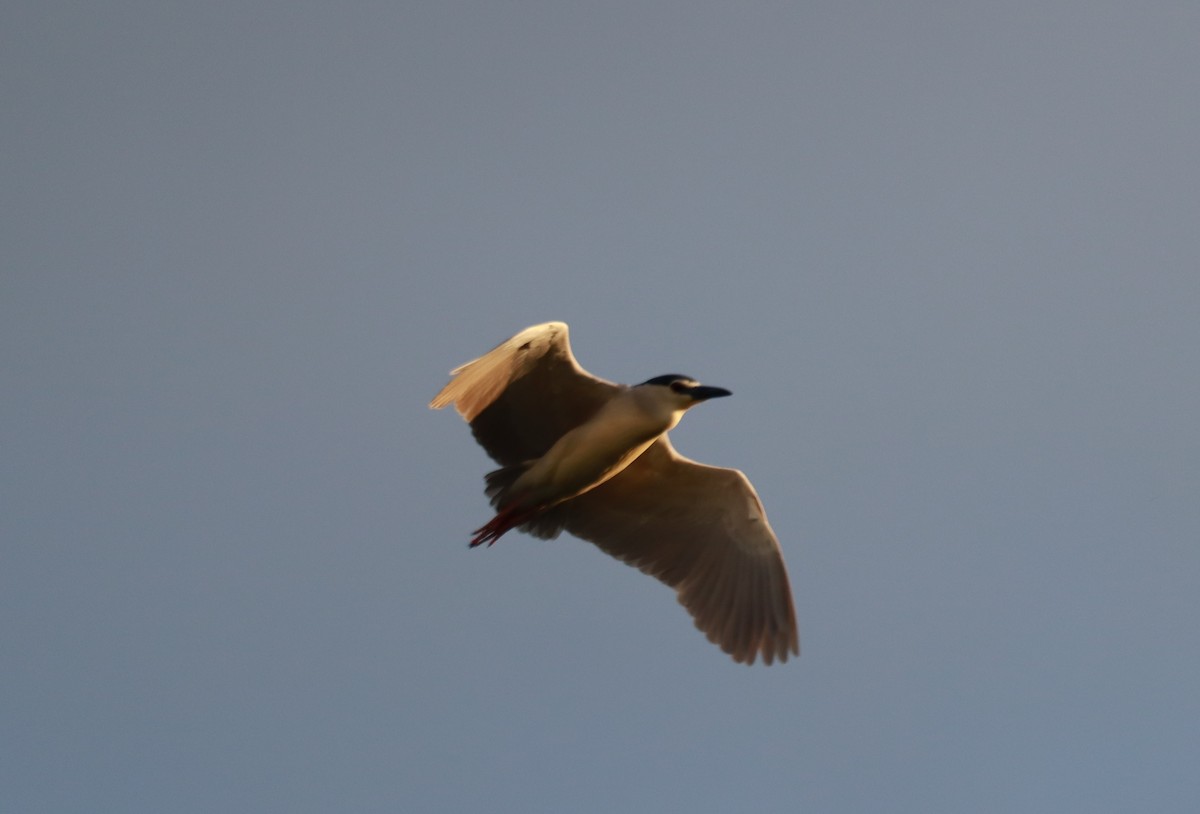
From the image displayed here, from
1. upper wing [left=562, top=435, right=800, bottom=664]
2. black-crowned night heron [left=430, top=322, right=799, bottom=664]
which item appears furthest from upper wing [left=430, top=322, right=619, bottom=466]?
upper wing [left=562, top=435, right=800, bottom=664]

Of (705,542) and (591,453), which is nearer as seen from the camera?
(591,453)

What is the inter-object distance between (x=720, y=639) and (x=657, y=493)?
3.92 feet

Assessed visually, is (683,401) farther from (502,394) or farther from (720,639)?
(720,639)

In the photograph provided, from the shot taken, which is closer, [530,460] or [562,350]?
[562,350]

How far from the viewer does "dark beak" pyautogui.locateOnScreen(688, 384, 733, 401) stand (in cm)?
842

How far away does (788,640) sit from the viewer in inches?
356

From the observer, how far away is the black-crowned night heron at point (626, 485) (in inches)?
323

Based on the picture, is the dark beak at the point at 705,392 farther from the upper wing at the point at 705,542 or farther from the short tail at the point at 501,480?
the short tail at the point at 501,480

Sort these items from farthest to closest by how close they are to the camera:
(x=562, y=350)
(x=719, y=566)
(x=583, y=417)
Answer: (x=719, y=566) → (x=583, y=417) → (x=562, y=350)

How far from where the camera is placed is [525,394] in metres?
8.40

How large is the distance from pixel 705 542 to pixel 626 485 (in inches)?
30.8

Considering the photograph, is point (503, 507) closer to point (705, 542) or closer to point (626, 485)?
point (626, 485)

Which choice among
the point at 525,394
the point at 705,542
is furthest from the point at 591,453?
the point at 705,542

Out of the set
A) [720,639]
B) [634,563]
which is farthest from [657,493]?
[720,639]
